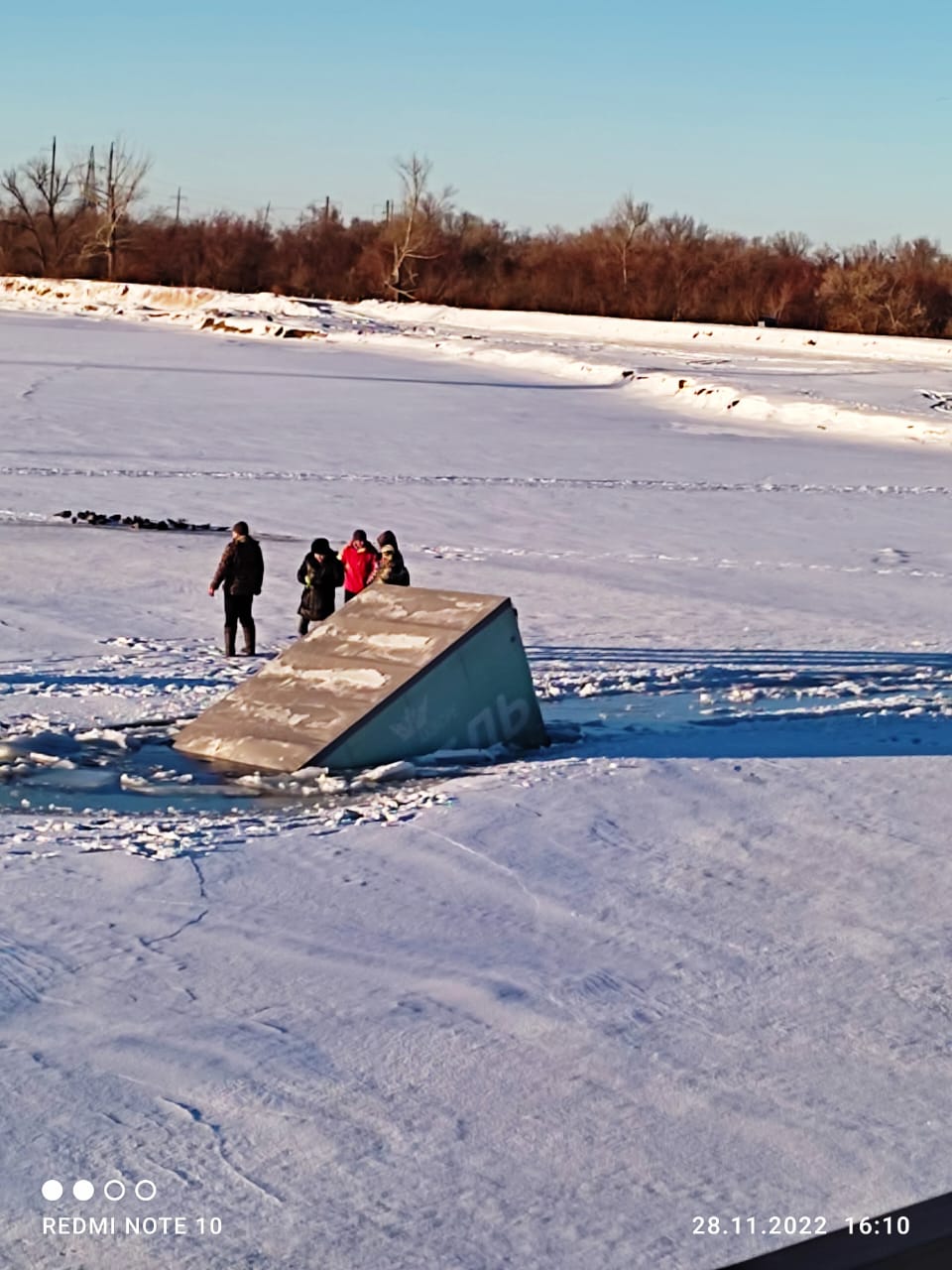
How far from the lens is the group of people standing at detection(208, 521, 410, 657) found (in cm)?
1210

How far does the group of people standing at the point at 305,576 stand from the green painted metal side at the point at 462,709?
2.44 meters

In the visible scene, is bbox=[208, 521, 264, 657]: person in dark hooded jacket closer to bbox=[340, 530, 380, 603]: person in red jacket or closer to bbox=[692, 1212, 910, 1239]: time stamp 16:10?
bbox=[340, 530, 380, 603]: person in red jacket

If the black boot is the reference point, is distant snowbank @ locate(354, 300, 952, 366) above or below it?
above

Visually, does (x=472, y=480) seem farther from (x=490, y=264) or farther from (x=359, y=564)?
(x=490, y=264)

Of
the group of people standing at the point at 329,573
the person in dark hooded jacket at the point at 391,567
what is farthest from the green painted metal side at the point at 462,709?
the group of people standing at the point at 329,573

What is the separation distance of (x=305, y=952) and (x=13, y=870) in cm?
156

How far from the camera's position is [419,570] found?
52.3 feet

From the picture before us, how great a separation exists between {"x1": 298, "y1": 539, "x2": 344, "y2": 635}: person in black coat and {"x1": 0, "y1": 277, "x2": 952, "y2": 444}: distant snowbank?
21658 mm

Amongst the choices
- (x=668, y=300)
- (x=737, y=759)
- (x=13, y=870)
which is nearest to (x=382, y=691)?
(x=737, y=759)

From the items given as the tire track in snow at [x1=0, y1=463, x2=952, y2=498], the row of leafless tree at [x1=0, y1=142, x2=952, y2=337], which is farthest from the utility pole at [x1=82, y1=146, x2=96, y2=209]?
the tire track in snow at [x1=0, y1=463, x2=952, y2=498]

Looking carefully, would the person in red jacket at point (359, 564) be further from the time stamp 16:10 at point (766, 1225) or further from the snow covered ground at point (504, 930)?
the time stamp 16:10 at point (766, 1225)

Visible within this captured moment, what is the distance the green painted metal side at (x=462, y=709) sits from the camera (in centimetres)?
923

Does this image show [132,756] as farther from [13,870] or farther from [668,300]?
[668,300]

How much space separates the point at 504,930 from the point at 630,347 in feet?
158
